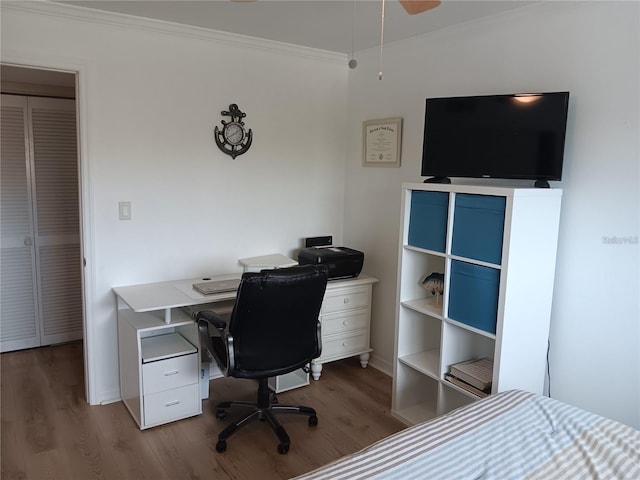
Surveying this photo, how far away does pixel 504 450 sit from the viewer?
5.37 feet

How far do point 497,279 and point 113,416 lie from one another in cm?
235

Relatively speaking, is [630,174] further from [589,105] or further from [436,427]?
[436,427]

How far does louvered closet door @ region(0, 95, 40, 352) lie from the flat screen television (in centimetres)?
305

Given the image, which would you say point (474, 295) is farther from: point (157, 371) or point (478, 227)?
point (157, 371)

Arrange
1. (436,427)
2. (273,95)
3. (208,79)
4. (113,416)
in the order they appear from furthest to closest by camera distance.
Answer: (273,95) < (208,79) < (113,416) < (436,427)

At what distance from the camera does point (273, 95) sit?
3.60m

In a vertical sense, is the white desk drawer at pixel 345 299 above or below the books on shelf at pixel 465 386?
above

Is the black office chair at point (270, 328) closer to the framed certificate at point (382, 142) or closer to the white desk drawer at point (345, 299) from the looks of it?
the white desk drawer at point (345, 299)

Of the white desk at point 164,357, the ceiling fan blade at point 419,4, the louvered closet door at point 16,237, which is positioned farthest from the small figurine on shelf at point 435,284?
the louvered closet door at point 16,237

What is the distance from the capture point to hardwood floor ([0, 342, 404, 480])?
2496 millimetres

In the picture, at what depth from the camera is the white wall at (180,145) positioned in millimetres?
2922

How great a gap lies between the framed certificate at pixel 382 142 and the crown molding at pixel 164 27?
0.64 metres

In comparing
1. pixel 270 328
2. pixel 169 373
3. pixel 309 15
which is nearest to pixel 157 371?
pixel 169 373

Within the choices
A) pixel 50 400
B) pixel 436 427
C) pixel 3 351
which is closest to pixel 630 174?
pixel 436 427
